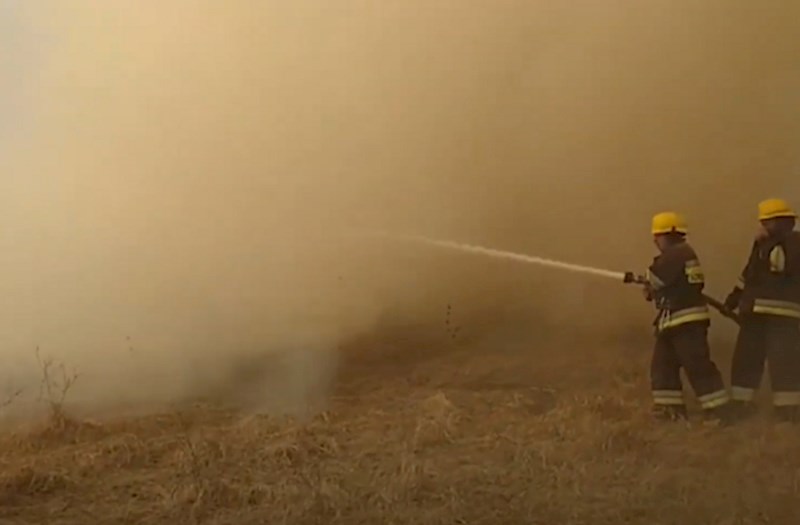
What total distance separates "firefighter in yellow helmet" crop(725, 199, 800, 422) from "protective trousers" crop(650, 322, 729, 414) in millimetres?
193

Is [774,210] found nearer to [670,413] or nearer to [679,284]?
[679,284]

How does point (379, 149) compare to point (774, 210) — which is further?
point (379, 149)

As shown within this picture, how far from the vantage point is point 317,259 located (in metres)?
7.18

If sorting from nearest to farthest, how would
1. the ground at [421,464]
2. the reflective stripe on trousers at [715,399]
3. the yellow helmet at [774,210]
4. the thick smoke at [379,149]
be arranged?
1. the ground at [421,464]
2. the reflective stripe on trousers at [715,399]
3. the yellow helmet at [774,210]
4. the thick smoke at [379,149]

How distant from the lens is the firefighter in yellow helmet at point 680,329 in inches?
192

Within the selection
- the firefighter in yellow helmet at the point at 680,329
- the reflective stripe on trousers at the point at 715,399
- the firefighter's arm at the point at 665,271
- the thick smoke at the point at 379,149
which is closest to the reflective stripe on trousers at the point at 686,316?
the firefighter in yellow helmet at the point at 680,329

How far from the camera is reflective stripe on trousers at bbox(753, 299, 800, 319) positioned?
193 inches

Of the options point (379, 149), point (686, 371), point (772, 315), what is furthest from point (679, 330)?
point (379, 149)

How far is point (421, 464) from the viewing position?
4.04 m

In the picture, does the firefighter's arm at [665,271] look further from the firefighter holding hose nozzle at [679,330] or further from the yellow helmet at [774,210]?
the yellow helmet at [774,210]

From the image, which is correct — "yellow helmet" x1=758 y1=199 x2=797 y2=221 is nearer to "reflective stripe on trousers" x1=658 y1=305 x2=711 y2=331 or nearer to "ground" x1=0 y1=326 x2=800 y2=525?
"reflective stripe on trousers" x1=658 y1=305 x2=711 y2=331

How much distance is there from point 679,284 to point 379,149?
3.24 m

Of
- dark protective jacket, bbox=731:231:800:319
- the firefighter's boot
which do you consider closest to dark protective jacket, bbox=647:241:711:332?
dark protective jacket, bbox=731:231:800:319

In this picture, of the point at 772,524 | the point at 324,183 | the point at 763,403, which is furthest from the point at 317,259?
the point at 772,524
